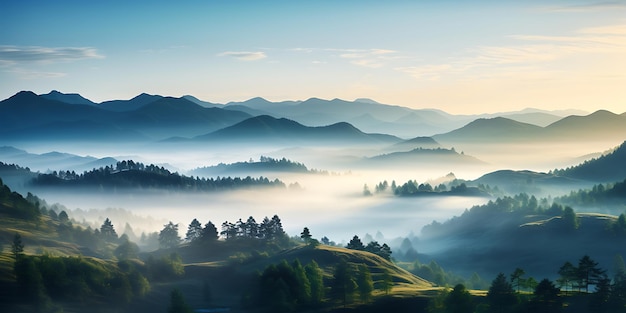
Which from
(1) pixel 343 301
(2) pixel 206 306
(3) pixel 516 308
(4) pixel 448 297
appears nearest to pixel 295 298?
(1) pixel 343 301

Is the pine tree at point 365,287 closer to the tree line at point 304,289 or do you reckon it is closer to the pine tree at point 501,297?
the tree line at point 304,289

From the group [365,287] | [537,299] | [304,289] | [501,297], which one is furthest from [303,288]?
[537,299]

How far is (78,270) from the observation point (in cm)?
17488

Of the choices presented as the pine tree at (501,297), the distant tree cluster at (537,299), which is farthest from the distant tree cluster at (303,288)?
the pine tree at (501,297)

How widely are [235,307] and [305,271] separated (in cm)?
1971

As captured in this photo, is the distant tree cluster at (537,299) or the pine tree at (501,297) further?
the pine tree at (501,297)

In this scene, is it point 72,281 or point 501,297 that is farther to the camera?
point 72,281

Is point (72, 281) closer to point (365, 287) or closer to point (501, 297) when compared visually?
point (365, 287)

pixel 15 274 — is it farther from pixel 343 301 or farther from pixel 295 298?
pixel 343 301

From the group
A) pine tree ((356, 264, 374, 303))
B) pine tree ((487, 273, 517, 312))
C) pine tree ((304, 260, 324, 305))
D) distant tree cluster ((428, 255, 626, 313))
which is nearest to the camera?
distant tree cluster ((428, 255, 626, 313))

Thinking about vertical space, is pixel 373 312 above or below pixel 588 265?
below

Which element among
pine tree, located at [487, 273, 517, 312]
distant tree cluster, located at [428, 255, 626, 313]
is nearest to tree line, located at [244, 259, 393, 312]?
distant tree cluster, located at [428, 255, 626, 313]

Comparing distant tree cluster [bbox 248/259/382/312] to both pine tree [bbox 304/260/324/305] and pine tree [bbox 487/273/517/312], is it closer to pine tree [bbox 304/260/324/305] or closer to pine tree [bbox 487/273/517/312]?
pine tree [bbox 304/260/324/305]

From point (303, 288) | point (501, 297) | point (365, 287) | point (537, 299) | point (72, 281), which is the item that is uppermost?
point (72, 281)
